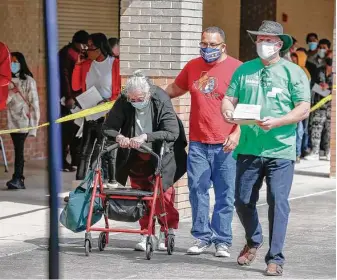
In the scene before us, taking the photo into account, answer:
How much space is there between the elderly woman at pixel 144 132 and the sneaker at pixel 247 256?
33.8 inches

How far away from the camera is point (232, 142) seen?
10.1m

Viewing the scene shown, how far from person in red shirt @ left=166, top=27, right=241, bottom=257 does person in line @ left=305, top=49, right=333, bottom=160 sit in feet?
31.1

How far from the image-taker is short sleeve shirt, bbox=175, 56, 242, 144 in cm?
1045

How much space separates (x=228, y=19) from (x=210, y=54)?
1092 cm

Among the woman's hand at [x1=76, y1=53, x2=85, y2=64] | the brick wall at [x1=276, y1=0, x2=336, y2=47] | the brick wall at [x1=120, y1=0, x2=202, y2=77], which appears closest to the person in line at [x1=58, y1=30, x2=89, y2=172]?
the woman's hand at [x1=76, y1=53, x2=85, y2=64]

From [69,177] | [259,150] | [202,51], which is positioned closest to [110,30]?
[69,177]

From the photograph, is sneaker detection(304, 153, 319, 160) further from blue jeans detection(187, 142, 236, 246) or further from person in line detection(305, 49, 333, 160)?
blue jeans detection(187, 142, 236, 246)

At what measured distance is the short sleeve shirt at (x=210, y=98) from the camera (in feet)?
34.3

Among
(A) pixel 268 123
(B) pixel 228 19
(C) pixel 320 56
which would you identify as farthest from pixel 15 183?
(B) pixel 228 19

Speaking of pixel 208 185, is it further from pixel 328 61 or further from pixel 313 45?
pixel 313 45

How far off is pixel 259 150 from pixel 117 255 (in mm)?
1696

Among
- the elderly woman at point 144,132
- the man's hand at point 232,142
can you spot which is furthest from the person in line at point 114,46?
the man's hand at point 232,142

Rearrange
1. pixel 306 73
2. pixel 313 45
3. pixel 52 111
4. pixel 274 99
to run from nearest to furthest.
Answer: pixel 52 111 → pixel 274 99 → pixel 306 73 → pixel 313 45

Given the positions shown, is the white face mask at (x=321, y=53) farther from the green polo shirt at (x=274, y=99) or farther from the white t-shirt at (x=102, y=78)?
the green polo shirt at (x=274, y=99)
